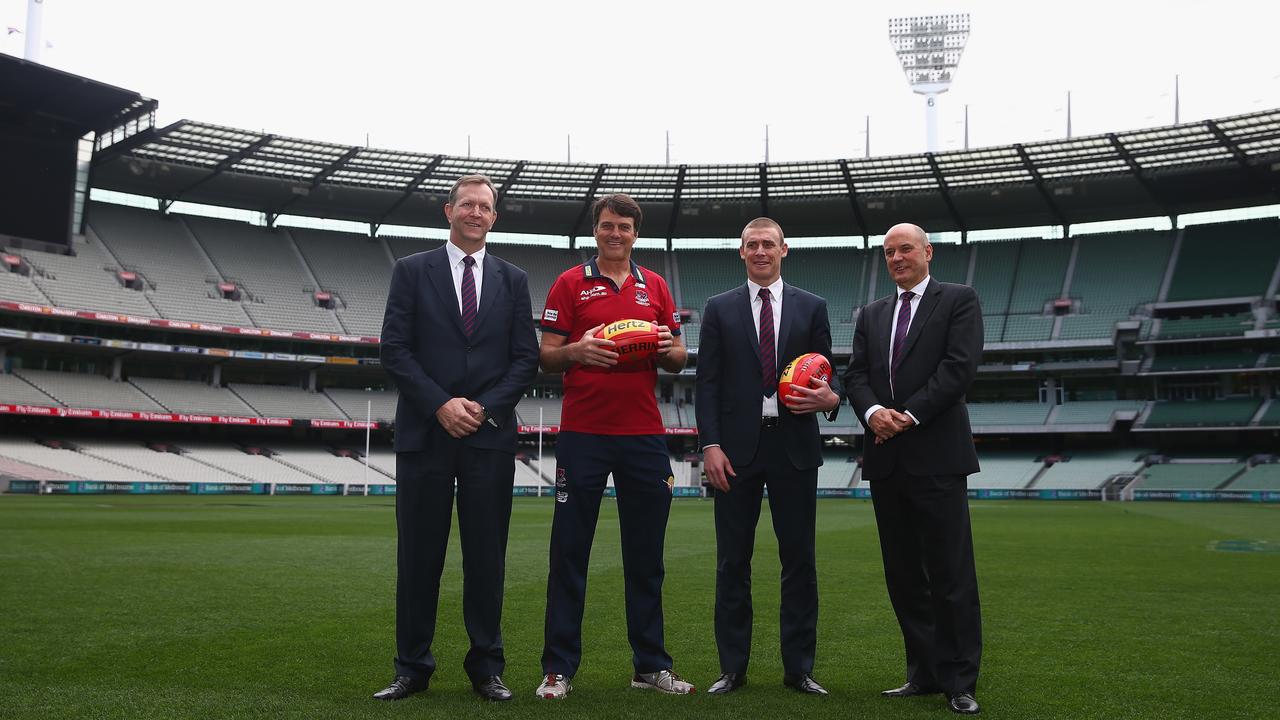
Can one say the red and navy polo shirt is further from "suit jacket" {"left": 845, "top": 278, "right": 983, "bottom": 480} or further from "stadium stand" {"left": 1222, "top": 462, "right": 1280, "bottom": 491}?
"stadium stand" {"left": 1222, "top": 462, "right": 1280, "bottom": 491}

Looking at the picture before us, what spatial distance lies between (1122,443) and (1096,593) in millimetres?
49663

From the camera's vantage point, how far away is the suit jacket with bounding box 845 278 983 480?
215 inches

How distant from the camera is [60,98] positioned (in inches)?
1455

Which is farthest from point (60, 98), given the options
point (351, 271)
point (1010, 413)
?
point (1010, 413)

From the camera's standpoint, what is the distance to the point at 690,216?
2261 inches

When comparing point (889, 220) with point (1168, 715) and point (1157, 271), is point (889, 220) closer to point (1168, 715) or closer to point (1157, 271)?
point (1157, 271)

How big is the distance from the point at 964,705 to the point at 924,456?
4.42 ft

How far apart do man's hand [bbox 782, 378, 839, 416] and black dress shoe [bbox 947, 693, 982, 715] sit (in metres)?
1.69

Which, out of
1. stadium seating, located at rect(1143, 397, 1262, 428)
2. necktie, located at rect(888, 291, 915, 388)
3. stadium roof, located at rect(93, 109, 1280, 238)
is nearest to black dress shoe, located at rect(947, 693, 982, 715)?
necktie, located at rect(888, 291, 915, 388)

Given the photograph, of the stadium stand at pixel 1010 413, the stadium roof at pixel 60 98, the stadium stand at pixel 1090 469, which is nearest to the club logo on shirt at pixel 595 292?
the stadium roof at pixel 60 98

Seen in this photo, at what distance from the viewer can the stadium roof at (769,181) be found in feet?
148

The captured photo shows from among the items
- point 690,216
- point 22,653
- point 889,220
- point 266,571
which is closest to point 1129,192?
point 889,220

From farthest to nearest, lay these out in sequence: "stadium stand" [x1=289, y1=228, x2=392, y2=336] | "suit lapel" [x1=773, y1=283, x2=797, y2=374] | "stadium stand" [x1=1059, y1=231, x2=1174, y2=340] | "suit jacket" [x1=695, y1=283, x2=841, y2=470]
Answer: "stadium stand" [x1=289, y1=228, x2=392, y2=336], "stadium stand" [x1=1059, y1=231, x2=1174, y2=340], "suit lapel" [x1=773, y1=283, x2=797, y2=374], "suit jacket" [x1=695, y1=283, x2=841, y2=470]

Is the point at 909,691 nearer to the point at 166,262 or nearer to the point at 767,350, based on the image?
the point at 767,350
